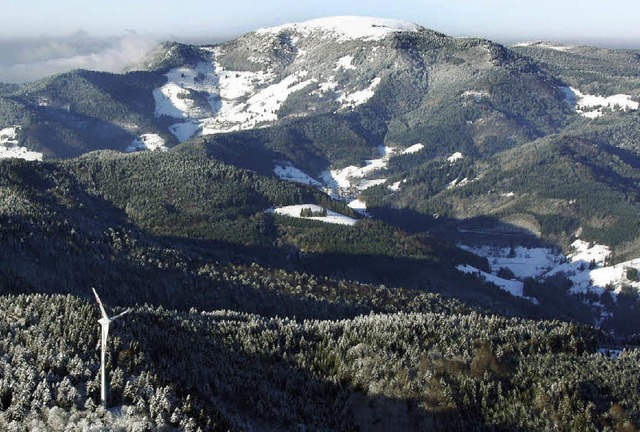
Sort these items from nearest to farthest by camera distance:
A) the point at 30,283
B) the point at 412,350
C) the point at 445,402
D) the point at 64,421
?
the point at 64,421 < the point at 445,402 < the point at 412,350 < the point at 30,283

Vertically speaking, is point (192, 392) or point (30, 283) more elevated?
point (192, 392)

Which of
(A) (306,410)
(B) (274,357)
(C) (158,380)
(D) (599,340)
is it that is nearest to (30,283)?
(B) (274,357)

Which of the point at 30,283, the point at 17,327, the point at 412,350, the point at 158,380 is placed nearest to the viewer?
the point at 158,380

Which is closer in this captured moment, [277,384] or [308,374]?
[277,384]

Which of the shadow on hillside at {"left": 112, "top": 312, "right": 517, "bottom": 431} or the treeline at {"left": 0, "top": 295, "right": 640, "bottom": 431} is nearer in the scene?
the treeline at {"left": 0, "top": 295, "right": 640, "bottom": 431}

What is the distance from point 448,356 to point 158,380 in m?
51.5

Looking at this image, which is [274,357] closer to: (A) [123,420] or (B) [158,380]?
(B) [158,380]

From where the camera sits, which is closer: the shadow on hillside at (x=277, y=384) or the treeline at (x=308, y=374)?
the treeline at (x=308, y=374)

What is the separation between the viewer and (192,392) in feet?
245

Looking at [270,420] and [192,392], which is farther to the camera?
[270,420]

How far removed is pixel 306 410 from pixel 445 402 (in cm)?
1948

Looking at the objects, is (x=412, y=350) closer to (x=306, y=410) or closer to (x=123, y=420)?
(x=306, y=410)

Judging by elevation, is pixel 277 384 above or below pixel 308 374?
above

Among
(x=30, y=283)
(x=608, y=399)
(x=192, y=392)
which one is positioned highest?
(x=192, y=392)
